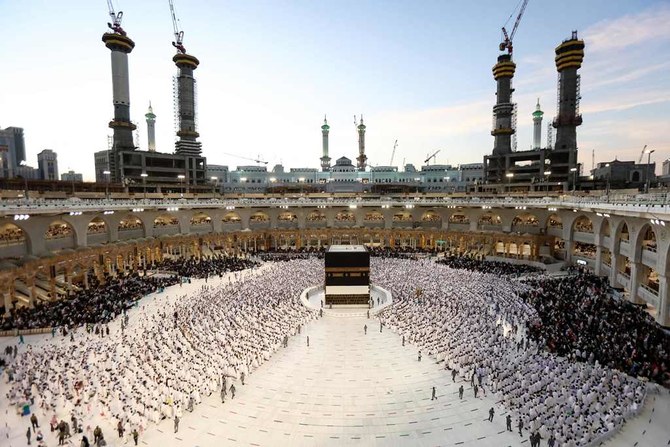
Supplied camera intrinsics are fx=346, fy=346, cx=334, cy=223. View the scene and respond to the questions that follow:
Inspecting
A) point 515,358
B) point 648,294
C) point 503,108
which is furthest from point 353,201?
point 503,108

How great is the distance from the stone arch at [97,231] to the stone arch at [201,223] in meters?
9.65

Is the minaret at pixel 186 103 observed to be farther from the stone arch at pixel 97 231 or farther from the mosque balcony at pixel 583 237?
the mosque balcony at pixel 583 237

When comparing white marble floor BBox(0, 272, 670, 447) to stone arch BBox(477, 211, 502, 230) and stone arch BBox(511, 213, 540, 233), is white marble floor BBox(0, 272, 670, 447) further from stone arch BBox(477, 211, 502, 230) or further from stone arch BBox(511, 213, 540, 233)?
stone arch BBox(477, 211, 502, 230)

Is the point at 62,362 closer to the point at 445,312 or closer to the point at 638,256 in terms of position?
the point at 445,312

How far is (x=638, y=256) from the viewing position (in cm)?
2100

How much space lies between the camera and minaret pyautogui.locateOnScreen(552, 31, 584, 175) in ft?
178

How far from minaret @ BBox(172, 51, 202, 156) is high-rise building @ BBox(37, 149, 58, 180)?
154 feet

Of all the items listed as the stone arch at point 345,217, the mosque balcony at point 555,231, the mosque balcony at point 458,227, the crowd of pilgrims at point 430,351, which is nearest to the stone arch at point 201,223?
the stone arch at point 345,217

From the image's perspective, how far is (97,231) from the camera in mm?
32156

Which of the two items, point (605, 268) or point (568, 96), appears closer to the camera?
point (605, 268)

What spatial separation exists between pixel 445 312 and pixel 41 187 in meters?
48.6

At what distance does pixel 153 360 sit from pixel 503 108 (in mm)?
68217

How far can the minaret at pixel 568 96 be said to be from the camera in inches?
2141

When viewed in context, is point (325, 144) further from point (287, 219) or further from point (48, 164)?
point (48, 164)
